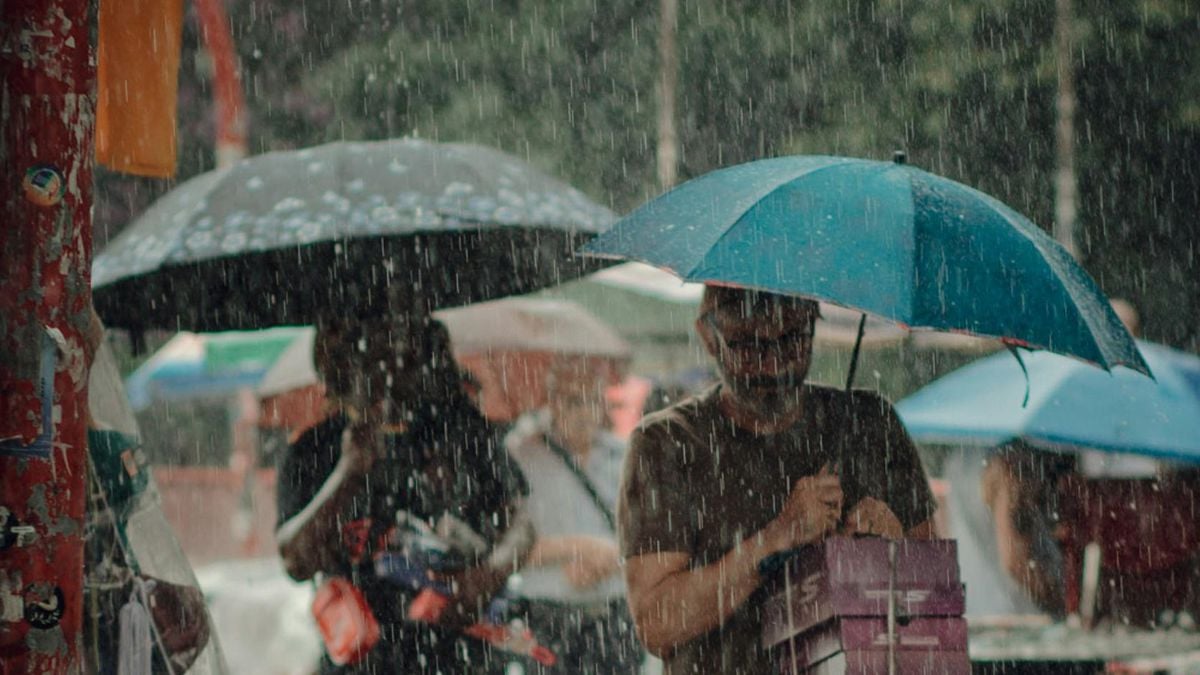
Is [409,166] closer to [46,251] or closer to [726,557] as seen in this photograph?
[726,557]

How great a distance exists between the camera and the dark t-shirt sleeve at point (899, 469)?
4453mm

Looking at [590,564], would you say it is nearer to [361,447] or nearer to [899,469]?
[361,447]

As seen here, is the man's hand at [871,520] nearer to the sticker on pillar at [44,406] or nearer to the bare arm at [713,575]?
the bare arm at [713,575]

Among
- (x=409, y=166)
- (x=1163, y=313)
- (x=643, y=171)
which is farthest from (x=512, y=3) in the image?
(x=409, y=166)

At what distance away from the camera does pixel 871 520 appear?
14.1ft

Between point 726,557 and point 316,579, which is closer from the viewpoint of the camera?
point 726,557

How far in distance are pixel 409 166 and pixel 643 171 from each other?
16.2 metres

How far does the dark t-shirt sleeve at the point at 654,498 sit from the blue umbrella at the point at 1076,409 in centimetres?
355

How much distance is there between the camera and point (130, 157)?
4.54 m

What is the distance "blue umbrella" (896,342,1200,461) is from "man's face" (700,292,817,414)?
Answer: 10.8 ft

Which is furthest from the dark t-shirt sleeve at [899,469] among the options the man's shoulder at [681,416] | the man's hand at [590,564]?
the man's hand at [590,564]

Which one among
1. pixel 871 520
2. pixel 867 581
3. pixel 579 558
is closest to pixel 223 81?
pixel 579 558

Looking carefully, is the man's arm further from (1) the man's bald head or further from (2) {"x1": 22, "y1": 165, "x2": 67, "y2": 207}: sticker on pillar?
(2) {"x1": 22, "y1": 165, "x2": 67, "y2": 207}: sticker on pillar

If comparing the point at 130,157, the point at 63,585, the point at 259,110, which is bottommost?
the point at 63,585
